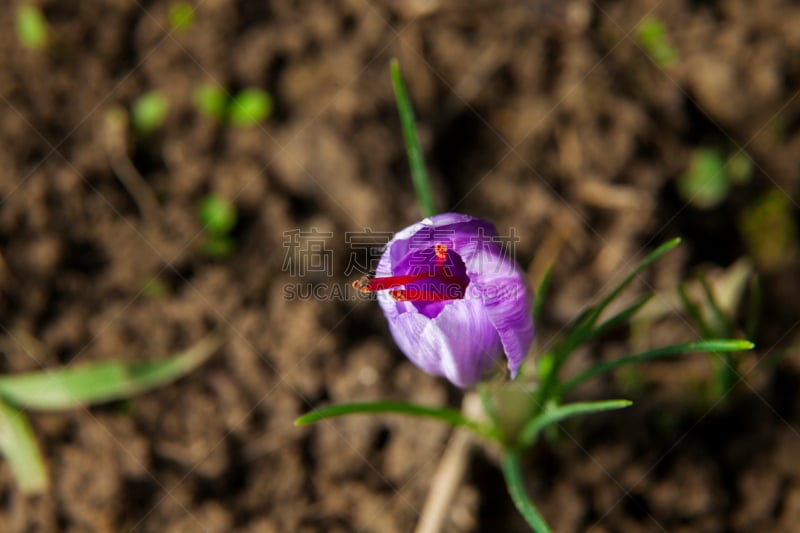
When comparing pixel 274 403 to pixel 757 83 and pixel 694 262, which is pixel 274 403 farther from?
pixel 757 83

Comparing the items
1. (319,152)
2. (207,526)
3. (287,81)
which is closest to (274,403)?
(207,526)

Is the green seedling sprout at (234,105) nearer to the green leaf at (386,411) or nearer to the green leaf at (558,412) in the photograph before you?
the green leaf at (386,411)

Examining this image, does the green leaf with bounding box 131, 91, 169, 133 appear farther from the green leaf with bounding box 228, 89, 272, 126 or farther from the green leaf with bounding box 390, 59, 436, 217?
the green leaf with bounding box 390, 59, 436, 217

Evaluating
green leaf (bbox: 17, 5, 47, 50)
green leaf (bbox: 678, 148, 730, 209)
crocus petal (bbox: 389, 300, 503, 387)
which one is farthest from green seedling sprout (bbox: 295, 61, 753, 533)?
green leaf (bbox: 17, 5, 47, 50)

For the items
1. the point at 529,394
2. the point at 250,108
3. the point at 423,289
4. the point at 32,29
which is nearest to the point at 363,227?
the point at 250,108

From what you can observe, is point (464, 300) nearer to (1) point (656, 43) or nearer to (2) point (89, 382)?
(2) point (89, 382)

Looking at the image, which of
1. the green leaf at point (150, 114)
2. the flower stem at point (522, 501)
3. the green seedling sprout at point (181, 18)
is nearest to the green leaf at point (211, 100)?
the green leaf at point (150, 114)
